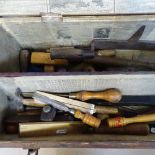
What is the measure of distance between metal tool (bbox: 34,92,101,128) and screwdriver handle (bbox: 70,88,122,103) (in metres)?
0.04

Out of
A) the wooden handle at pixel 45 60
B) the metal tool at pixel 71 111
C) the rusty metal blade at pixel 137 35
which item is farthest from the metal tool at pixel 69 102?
the rusty metal blade at pixel 137 35

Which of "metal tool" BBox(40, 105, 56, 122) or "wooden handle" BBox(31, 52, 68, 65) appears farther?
"wooden handle" BBox(31, 52, 68, 65)

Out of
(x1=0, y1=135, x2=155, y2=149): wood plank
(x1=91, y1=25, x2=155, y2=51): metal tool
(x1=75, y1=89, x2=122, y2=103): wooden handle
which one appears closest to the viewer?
(x1=0, y1=135, x2=155, y2=149): wood plank

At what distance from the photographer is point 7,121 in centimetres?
93

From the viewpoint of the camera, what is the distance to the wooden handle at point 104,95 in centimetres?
86

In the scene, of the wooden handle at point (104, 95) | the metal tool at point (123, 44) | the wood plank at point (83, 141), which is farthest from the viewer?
the metal tool at point (123, 44)

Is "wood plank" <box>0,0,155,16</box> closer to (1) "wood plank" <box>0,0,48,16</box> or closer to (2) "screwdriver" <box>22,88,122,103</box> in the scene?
(1) "wood plank" <box>0,0,48,16</box>

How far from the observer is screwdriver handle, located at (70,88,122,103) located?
865 mm

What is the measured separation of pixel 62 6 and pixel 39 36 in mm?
179

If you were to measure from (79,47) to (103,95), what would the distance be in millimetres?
225

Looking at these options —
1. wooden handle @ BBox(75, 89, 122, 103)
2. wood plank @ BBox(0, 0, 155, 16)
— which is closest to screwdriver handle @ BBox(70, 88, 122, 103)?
wooden handle @ BBox(75, 89, 122, 103)

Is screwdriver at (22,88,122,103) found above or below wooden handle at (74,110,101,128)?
above

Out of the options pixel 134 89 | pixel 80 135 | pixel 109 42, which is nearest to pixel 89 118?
pixel 80 135

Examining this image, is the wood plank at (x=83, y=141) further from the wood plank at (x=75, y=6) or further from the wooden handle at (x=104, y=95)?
the wood plank at (x=75, y=6)
